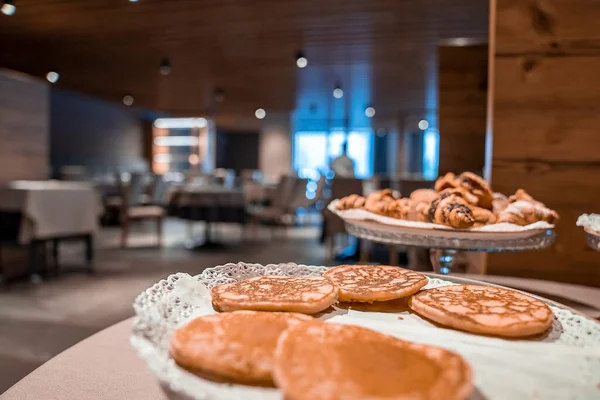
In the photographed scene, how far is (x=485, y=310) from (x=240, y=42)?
20.4ft

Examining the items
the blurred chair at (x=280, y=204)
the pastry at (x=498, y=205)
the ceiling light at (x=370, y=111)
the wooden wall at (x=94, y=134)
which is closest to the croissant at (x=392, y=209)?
the pastry at (x=498, y=205)

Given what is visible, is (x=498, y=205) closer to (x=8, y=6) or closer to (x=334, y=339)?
(x=334, y=339)

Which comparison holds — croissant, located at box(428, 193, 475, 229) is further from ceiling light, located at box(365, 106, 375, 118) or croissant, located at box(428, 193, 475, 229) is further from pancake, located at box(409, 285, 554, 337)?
ceiling light, located at box(365, 106, 375, 118)

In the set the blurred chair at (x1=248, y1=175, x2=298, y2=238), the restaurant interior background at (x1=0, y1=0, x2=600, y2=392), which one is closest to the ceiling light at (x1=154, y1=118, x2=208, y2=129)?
the restaurant interior background at (x1=0, y1=0, x2=600, y2=392)

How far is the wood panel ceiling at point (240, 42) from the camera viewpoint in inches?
194

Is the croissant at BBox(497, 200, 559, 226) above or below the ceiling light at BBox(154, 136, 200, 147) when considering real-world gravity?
below

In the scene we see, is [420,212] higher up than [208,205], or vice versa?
[420,212]

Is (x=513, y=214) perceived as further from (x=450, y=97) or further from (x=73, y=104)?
(x=73, y=104)

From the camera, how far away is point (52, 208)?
182 inches

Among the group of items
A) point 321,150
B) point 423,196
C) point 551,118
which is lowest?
point 423,196

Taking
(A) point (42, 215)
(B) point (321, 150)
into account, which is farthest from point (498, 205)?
(B) point (321, 150)

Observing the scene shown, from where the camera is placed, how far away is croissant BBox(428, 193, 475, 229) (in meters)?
0.96

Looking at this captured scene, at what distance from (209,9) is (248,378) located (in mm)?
5179

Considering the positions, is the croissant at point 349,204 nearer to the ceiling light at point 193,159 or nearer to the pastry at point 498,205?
the pastry at point 498,205
